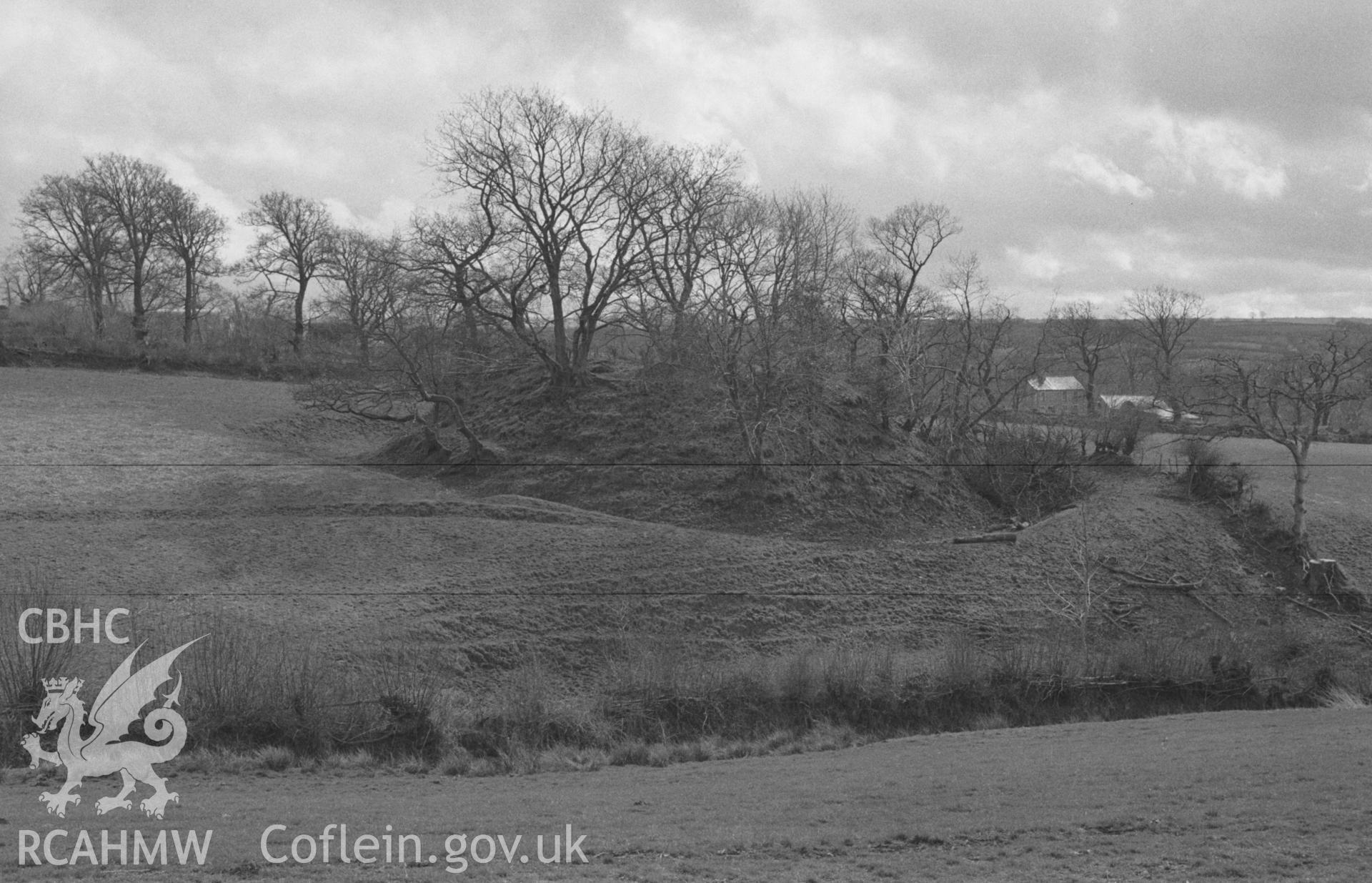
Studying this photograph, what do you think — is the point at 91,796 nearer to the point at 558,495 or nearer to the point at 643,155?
the point at 558,495

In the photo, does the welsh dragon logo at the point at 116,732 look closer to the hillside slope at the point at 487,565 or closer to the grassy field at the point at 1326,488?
the hillside slope at the point at 487,565

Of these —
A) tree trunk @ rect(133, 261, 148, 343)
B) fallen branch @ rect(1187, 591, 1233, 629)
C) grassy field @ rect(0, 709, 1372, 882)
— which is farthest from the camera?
tree trunk @ rect(133, 261, 148, 343)

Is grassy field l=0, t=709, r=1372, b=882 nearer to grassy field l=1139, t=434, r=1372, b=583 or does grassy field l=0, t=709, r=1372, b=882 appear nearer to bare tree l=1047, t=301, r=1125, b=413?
grassy field l=1139, t=434, r=1372, b=583

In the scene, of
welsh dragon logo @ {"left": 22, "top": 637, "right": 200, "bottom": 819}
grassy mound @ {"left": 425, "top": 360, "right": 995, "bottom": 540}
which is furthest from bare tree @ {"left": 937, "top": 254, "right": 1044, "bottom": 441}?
welsh dragon logo @ {"left": 22, "top": 637, "right": 200, "bottom": 819}

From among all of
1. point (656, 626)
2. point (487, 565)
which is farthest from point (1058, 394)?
point (487, 565)

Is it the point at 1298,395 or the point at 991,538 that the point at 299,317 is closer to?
the point at 991,538

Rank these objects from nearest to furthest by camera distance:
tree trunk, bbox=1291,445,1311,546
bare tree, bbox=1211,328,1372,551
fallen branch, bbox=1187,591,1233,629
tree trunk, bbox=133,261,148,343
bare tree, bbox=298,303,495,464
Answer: fallen branch, bbox=1187,591,1233,629, bare tree, bbox=1211,328,1372,551, tree trunk, bbox=1291,445,1311,546, bare tree, bbox=298,303,495,464, tree trunk, bbox=133,261,148,343

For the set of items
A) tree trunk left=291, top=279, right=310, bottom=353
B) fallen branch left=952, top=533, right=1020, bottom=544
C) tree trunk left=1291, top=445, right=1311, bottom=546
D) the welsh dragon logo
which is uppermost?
tree trunk left=291, top=279, right=310, bottom=353

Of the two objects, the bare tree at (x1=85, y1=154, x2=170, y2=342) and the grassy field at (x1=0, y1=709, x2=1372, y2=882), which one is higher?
the bare tree at (x1=85, y1=154, x2=170, y2=342)

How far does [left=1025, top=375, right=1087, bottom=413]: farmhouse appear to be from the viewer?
96950 millimetres

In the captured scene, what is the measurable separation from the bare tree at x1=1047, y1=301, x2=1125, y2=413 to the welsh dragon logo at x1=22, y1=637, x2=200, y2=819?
6950 centimetres

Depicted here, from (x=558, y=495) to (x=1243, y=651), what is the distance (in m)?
25.8

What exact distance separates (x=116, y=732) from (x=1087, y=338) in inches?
3477

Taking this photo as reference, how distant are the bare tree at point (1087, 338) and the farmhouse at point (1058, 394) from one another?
3706 millimetres
